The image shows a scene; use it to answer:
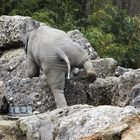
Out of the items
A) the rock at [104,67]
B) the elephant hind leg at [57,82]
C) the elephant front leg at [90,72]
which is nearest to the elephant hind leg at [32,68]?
the elephant hind leg at [57,82]

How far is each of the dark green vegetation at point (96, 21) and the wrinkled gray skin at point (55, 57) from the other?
4.18m

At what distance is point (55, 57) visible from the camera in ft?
20.8

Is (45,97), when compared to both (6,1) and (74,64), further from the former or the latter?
(6,1)

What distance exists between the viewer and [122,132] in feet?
12.7

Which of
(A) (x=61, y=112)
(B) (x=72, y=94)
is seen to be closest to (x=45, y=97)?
(B) (x=72, y=94)

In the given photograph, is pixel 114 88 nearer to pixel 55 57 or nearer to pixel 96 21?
pixel 55 57

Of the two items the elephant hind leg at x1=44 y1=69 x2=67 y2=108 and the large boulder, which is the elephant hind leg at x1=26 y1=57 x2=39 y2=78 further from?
the large boulder

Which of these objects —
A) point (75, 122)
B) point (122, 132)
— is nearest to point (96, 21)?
point (75, 122)

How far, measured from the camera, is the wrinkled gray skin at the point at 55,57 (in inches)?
249

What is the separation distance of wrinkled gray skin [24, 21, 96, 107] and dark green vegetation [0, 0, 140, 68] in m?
4.18

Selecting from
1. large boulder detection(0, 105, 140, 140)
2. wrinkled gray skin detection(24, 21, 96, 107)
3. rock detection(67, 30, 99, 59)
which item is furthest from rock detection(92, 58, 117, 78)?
large boulder detection(0, 105, 140, 140)

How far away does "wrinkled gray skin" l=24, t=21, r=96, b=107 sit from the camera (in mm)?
6336

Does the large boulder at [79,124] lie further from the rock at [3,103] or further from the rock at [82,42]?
the rock at [82,42]

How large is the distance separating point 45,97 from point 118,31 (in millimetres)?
5873
